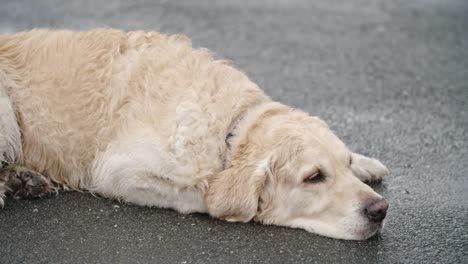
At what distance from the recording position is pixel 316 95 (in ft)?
24.4

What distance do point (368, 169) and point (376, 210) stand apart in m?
1.06

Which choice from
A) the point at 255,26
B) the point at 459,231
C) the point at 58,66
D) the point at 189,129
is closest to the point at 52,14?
the point at 255,26

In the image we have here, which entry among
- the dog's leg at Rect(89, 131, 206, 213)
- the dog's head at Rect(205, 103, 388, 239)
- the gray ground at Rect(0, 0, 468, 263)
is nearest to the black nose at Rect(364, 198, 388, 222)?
the dog's head at Rect(205, 103, 388, 239)

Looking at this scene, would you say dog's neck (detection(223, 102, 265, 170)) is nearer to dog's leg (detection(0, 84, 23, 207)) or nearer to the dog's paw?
the dog's paw

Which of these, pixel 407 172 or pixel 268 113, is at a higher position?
pixel 268 113

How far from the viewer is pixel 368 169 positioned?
5.33 meters

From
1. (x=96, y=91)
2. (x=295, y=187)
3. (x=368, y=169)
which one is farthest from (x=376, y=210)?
(x=96, y=91)

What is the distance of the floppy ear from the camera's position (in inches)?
172

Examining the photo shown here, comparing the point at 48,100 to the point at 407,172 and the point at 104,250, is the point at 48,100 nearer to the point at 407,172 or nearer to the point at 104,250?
the point at 104,250

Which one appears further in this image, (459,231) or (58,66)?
(58,66)

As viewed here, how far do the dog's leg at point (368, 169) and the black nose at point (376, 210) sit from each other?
0.94 meters

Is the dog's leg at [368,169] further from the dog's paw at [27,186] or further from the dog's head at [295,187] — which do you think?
the dog's paw at [27,186]

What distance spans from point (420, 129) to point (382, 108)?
0.62 m

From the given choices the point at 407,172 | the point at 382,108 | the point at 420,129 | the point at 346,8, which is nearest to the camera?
the point at 407,172
